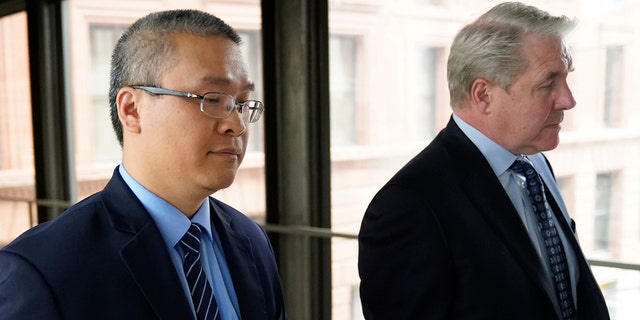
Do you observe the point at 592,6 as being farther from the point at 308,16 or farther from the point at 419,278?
the point at 419,278

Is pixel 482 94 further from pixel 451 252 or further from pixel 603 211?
pixel 603 211

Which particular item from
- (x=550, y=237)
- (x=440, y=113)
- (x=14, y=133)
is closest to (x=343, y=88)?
(x=440, y=113)

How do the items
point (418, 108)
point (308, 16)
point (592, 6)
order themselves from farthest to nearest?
point (308, 16) < point (418, 108) < point (592, 6)

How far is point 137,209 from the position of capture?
1.33 meters

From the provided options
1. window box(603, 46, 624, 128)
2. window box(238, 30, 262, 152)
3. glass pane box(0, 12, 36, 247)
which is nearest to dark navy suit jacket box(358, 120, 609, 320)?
window box(603, 46, 624, 128)

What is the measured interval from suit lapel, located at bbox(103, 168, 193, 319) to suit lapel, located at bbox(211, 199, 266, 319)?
19cm

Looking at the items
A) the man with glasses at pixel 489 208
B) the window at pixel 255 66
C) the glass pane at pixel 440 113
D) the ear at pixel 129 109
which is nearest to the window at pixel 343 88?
the glass pane at pixel 440 113

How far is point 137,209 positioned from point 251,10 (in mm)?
3431

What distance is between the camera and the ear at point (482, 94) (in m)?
1.89

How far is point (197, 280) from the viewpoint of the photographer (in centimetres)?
136

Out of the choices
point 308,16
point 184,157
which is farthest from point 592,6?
point 184,157

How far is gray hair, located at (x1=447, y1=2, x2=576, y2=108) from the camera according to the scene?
6.13 feet

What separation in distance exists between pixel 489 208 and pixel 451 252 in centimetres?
17

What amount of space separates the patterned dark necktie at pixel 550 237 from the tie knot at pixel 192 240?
1003 millimetres
